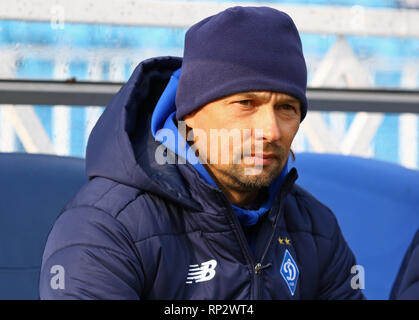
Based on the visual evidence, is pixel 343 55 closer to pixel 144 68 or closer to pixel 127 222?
→ pixel 144 68

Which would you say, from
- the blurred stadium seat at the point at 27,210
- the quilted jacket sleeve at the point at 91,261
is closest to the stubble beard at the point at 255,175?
the quilted jacket sleeve at the point at 91,261

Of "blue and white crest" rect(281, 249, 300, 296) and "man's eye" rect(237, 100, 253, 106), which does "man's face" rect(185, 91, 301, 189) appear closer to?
"man's eye" rect(237, 100, 253, 106)

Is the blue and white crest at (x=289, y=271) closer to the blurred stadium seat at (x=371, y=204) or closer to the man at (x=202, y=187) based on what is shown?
the man at (x=202, y=187)

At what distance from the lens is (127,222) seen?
1230 mm

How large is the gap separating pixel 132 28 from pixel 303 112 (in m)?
1.13

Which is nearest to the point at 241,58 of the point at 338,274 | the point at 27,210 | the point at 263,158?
the point at 263,158

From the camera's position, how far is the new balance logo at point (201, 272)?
1258 mm

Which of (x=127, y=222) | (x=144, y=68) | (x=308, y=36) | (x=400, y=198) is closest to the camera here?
(x=127, y=222)

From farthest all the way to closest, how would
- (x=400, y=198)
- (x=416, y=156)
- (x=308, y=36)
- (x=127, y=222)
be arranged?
1. (x=416, y=156)
2. (x=308, y=36)
3. (x=400, y=198)
4. (x=127, y=222)

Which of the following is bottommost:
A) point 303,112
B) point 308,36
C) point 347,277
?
point 347,277

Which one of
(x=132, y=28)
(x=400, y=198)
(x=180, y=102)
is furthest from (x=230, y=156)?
(x=132, y=28)

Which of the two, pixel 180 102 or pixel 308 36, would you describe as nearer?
pixel 180 102

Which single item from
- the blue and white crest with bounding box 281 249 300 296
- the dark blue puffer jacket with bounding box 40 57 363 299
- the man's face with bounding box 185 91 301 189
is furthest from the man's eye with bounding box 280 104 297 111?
the blue and white crest with bounding box 281 249 300 296
